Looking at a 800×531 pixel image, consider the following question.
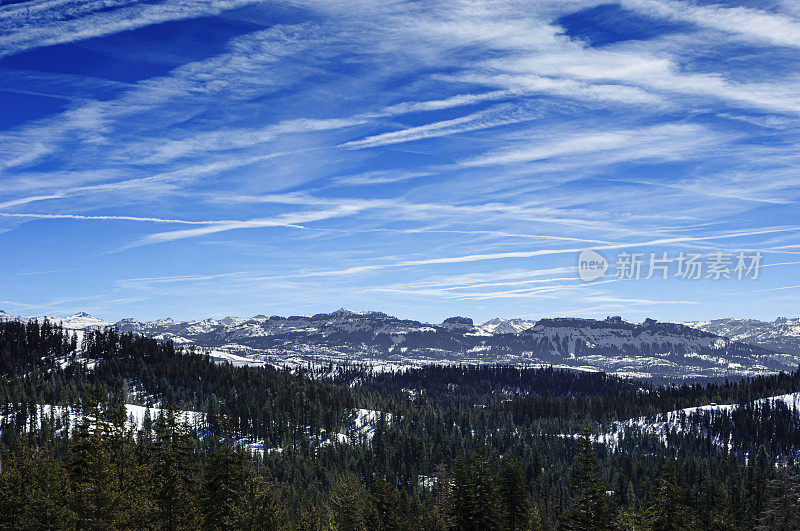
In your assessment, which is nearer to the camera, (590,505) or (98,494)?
(98,494)

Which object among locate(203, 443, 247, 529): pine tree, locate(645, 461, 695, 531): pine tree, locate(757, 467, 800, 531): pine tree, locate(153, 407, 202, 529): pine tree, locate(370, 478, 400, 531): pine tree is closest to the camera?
locate(153, 407, 202, 529): pine tree

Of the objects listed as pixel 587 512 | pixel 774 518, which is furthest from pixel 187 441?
pixel 774 518

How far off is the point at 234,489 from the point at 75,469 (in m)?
14.6

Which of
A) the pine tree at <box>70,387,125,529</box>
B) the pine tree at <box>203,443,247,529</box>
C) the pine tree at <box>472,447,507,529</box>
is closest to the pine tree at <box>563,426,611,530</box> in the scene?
the pine tree at <box>472,447,507,529</box>

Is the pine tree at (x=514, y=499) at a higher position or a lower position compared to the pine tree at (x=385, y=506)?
higher

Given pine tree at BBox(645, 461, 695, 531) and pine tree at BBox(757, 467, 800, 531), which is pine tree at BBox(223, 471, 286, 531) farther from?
pine tree at BBox(757, 467, 800, 531)

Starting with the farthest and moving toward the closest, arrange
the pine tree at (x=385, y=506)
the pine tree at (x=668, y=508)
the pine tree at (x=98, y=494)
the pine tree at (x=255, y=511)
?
the pine tree at (x=385, y=506) < the pine tree at (x=668, y=508) < the pine tree at (x=255, y=511) < the pine tree at (x=98, y=494)

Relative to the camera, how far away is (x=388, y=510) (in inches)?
3469

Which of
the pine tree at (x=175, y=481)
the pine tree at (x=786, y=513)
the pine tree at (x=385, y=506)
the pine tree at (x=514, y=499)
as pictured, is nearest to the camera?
the pine tree at (x=175, y=481)

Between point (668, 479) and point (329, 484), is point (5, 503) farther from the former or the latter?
point (329, 484)

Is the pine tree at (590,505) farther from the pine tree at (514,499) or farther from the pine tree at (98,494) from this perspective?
the pine tree at (98,494)

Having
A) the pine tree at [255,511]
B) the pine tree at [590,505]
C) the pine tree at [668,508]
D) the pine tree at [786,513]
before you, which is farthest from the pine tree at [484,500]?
the pine tree at [786,513]

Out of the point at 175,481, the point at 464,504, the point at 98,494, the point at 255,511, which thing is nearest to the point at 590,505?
the point at 464,504

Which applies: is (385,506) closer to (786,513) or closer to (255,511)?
(255,511)
